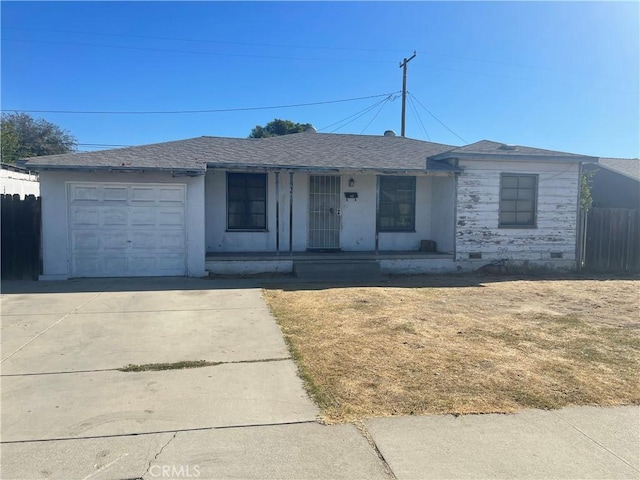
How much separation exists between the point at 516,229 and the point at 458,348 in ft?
27.8

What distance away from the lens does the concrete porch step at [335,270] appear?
1159 centimetres

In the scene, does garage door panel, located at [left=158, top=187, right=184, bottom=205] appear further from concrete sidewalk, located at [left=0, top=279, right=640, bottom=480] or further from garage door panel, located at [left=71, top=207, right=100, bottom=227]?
concrete sidewalk, located at [left=0, top=279, right=640, bottom=480]

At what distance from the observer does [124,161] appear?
437 inches

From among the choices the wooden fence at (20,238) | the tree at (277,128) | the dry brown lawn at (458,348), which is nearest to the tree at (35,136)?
Answer: the tree at (277,128)

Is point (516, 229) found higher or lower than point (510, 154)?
lower

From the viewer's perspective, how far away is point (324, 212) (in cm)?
1381

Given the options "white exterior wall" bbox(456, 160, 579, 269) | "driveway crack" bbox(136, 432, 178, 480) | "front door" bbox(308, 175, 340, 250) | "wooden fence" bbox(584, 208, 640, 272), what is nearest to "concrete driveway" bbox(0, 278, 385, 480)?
"driveway crack" bbox(136, 432, 178, 480)

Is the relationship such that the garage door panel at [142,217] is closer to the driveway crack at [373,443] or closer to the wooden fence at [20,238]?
the wooden fence at [20,238]

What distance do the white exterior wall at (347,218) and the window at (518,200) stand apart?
1583 millimetres

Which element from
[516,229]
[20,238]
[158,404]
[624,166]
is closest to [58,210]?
[20,238]

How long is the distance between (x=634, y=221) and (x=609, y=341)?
374 inches

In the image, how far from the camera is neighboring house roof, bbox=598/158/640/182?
64.8 feet

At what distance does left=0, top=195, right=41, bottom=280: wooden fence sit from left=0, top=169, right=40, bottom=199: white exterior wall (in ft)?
16.5

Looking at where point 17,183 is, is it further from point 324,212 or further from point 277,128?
point 277,128
